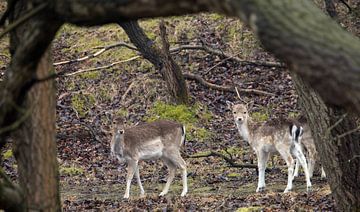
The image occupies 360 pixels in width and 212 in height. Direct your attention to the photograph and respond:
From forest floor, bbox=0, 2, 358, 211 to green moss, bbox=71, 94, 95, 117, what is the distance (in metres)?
0.02

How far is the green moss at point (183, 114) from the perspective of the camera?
60.6 ft

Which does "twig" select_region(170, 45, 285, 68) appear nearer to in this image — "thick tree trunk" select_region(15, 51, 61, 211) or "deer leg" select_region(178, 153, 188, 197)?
"deer leg" select_region(178, 153, 188, 197)

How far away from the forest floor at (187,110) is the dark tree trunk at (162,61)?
0.42m

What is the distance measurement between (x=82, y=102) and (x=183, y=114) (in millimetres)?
2785

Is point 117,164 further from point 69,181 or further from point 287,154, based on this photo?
point 287,154

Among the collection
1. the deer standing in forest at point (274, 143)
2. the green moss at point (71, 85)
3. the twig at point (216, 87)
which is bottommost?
the deer standing in forest at point (274, 143)

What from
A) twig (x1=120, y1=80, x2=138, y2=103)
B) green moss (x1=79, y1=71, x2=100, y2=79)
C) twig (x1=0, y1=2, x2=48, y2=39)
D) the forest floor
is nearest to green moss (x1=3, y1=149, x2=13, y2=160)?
the forest floor

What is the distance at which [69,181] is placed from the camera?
14977mm

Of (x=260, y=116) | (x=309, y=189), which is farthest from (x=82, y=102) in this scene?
(x=309, y=189)

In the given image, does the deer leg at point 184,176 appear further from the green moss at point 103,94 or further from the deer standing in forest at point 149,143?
the green moss at point 103,94

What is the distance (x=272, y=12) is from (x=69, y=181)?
1200 cm

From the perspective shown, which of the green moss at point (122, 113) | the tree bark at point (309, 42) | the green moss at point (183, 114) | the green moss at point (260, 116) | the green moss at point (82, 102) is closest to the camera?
the tree bark at point (309, 42)

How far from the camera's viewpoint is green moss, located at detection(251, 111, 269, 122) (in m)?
18.1

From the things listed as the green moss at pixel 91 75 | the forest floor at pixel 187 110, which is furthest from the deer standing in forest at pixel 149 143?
the green moss at pixel 91 75
